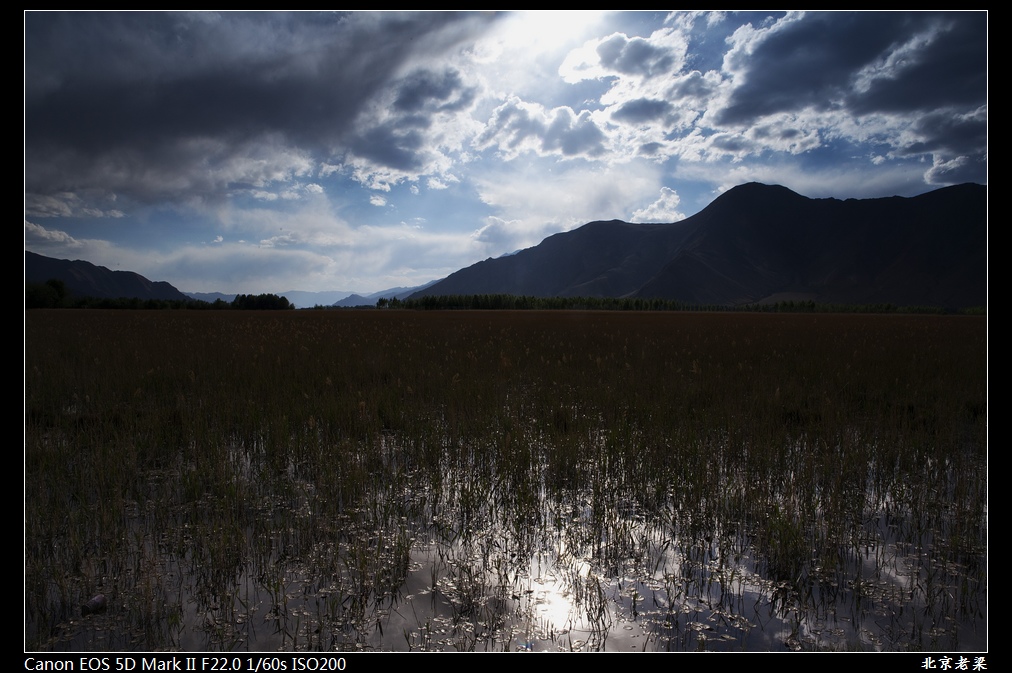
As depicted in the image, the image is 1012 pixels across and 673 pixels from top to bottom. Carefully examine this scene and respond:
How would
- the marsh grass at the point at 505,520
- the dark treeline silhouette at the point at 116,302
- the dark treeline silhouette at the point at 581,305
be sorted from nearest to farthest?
the marsh grass at the point at 505,520 < the dark treeline silhouette at the point at 116,302 < the dark treeline silhouette at the point at 581,305

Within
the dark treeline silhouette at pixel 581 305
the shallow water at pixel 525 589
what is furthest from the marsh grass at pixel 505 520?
the dark treeline silhouette at pixel 581 305

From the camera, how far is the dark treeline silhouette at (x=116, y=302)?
204ft

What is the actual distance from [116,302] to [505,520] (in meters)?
86.6

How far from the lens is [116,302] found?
6756cm

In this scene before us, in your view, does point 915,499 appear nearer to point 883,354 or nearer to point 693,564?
point 693,564

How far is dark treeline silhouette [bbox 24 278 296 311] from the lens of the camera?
62.1m

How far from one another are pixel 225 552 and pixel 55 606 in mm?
836

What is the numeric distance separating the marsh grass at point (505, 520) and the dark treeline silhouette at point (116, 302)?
63.2 metres

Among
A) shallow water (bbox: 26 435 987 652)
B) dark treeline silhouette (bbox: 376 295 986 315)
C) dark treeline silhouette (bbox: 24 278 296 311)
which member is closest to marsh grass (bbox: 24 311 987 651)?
shallow water (bbox: 26 435 987 652)

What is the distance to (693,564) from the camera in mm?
3061
